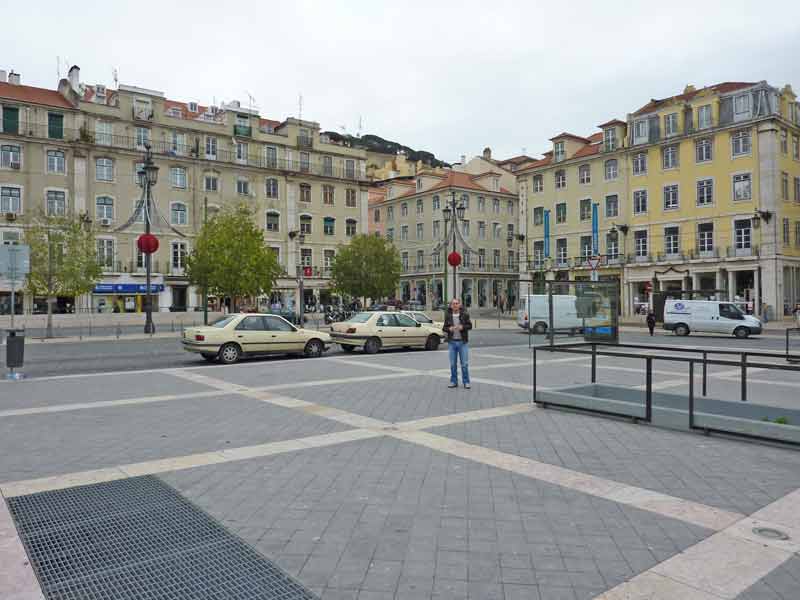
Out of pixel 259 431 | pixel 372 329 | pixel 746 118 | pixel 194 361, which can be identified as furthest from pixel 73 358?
pixel 746 118

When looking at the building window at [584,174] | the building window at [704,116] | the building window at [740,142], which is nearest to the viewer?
the building window at [740,142]

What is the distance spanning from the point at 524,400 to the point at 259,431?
4.70 m

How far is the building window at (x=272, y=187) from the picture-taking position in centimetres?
5584

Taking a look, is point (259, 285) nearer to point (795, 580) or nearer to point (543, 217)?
point (543, 217)

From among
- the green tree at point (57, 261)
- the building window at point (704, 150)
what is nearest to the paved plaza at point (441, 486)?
the green tree at point (57, 261)

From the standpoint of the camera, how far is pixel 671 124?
47.8 meters

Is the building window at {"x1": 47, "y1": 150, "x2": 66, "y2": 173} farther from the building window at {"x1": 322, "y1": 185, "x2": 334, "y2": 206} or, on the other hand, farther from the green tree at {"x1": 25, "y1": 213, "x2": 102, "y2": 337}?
the building window at {"x1": 322, "y1": 185, "x2": 334, "y2": 206}

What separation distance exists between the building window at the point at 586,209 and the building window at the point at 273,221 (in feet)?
89.0

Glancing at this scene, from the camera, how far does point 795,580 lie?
3.71 metres

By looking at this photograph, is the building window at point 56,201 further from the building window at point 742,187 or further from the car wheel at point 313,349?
the building window at point 742,187

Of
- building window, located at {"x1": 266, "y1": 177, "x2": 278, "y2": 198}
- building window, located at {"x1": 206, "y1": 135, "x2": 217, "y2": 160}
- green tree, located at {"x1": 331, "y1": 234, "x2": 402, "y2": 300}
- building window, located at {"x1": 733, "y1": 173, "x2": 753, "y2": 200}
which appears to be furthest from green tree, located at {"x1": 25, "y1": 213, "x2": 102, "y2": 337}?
building window, located at {"x1": 733, "y1": 173, "x2": 753, "y2": 200}

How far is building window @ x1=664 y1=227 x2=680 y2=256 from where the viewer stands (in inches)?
1858

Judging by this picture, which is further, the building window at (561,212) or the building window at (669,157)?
the building window at (561,212)

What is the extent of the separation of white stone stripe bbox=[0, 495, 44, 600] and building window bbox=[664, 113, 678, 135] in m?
51.3
